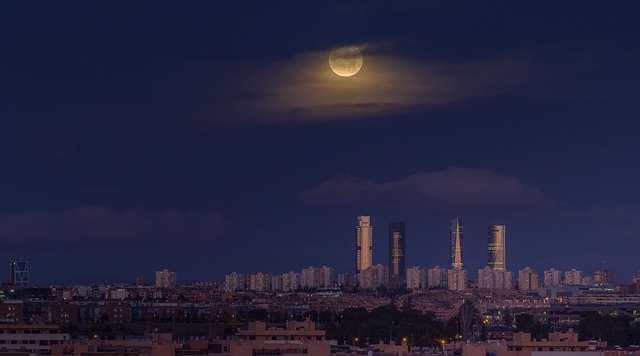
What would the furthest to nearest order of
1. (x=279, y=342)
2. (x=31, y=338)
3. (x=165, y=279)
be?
(x=165, y=279), (x=31, y=338), (x=279, y=342)

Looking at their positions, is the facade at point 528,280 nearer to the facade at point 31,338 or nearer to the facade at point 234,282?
the facade at point 234,282

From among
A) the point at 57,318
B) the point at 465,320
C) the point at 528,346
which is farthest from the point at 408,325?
the point at 528,346

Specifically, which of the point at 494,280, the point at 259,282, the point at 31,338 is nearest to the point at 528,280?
the point at 494,280

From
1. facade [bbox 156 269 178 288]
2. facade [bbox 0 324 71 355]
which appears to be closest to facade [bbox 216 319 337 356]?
facade [bbox 0 324 71 355]

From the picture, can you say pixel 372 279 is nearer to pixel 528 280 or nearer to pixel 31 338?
pixel 528 280

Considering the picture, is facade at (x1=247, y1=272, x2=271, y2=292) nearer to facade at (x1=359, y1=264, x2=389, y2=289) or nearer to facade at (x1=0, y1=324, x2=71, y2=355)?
facade at (x1=359, y1=264, x2=389, y2=289)
